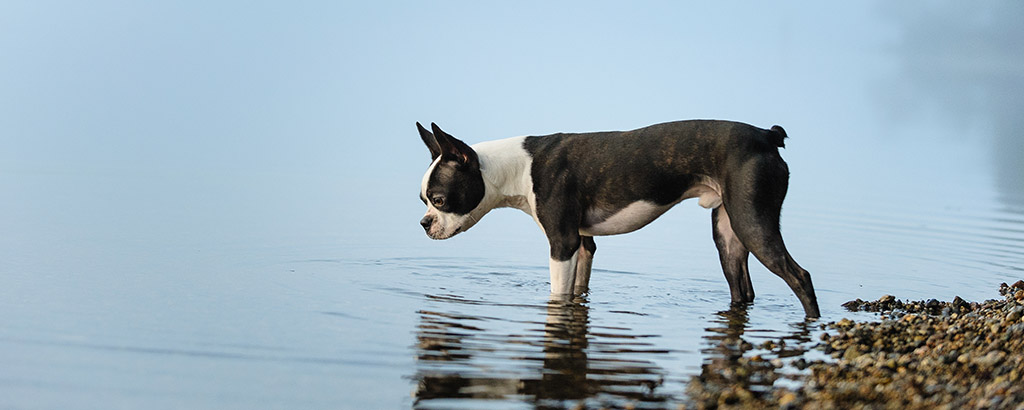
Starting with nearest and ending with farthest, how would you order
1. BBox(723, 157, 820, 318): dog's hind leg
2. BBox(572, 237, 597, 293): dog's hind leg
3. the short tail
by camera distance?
BBox(723, 157, 820, 318): dog's hind leg → the short tail → BBox(572, 237, 597, 293): dog's hind leg

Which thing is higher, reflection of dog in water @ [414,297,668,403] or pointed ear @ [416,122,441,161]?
pointed ear @ [416,122,441,161]

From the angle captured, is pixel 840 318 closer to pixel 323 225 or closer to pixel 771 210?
pixel 771 210

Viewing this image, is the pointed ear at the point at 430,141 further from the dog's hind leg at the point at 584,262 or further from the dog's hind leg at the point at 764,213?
the dog's hind leg at the point at 764,213

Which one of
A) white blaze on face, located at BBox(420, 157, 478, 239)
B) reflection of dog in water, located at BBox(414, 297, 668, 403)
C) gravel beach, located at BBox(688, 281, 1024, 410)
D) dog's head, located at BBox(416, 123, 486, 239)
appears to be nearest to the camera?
gravel beach, located at BBox(688, 281, 1024, 410)

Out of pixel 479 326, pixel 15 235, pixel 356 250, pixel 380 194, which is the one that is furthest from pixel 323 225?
pixel 479 326

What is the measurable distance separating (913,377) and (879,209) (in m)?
11.7

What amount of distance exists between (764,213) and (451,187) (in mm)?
2113

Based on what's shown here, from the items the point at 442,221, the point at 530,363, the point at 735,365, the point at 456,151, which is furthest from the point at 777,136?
the point at 530,363

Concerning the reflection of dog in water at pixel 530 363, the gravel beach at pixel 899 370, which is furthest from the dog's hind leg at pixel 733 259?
the reflection of dog in water at pixel 530 363

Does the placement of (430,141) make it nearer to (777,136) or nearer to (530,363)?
(777,136)

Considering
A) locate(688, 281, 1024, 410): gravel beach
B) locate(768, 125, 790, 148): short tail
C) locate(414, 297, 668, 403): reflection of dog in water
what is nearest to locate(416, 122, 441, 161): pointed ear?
locate(414, 297, 668, 403): reflection of dog in water

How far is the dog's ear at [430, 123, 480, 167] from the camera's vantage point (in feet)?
25.9

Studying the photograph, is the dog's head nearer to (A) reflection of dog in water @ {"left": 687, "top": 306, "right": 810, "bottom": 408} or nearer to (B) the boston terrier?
(B) the boston terrier

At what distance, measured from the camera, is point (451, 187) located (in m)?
8.05
